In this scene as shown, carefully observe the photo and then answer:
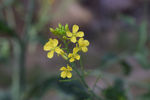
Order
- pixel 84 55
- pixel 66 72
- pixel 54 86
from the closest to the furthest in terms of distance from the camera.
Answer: pixel 66 72, pixel 54 86, pixel 84 55

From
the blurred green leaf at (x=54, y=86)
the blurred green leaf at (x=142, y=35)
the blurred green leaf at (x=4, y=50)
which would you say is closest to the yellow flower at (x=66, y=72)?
the blurred green leaf at (x=54, y=86)

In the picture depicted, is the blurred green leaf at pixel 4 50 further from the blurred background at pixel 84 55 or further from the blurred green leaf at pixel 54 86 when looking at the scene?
the blurred green leaf at pixel 54 86

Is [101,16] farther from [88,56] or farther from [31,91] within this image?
[31,91]

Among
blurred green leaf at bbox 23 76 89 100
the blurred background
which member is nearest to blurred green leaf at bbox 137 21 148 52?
the blurred background

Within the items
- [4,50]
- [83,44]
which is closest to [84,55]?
[4,50]

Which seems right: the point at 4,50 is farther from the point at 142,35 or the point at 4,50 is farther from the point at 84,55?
the point at 84,55

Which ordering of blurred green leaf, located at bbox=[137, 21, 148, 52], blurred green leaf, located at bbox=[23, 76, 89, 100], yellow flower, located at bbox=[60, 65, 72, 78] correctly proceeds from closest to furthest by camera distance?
yellow flower, located at bbox=[60, 65, 72, 78]
blurred green leaf, located at bbox=[23, 76, 89, 100]
blurred green leaf, located at bbox=[137, 21, 148, 52]

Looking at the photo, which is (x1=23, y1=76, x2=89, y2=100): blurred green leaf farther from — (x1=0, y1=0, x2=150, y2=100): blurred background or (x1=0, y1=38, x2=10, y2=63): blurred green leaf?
(x1=0, y1=38, x2=10, y2=63): blurred green leaf

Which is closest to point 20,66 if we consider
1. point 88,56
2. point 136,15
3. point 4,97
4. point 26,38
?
point 26,38
